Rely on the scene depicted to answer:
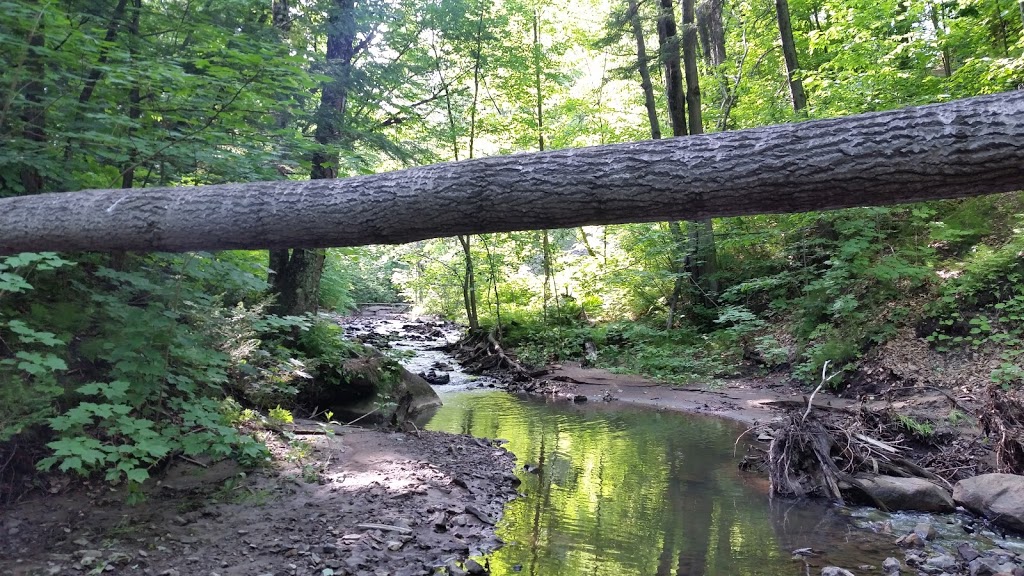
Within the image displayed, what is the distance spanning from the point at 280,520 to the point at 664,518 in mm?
3404

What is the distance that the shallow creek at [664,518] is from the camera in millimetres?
4766

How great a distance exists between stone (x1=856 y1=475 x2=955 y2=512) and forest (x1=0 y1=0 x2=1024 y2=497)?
2652mm

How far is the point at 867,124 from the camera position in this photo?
2555 millimetres

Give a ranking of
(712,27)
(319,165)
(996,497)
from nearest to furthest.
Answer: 1. (996,497)
2. (319,165)
3. (712,27)

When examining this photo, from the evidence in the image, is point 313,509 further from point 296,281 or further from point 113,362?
point 296,281

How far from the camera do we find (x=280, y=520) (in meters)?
4.61

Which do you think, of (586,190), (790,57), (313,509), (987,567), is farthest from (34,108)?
(790,57)

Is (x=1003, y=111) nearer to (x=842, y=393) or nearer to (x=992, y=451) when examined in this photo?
(x=992, y=451)

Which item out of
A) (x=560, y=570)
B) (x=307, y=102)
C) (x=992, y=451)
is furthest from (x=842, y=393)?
(x=307, y=102)

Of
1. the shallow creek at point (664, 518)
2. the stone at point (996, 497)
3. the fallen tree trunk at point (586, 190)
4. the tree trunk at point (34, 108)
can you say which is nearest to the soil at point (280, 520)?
the shallow creek at point (664, 518)

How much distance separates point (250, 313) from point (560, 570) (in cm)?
347

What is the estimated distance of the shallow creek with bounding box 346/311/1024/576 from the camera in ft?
15.6

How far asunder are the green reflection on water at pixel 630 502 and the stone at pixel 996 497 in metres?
1.88

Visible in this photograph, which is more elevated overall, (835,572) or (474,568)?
(474,568)
